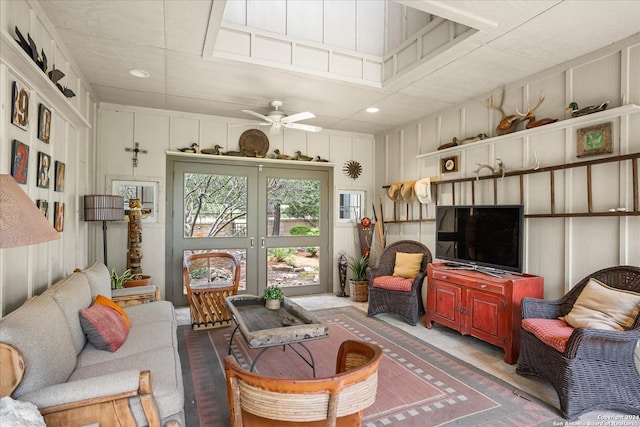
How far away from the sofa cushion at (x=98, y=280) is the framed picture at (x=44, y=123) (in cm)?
109

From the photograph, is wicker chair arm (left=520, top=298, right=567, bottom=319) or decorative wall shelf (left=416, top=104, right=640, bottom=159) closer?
decorative wall shelf (left=416, top=104, right=640, bottom=159)

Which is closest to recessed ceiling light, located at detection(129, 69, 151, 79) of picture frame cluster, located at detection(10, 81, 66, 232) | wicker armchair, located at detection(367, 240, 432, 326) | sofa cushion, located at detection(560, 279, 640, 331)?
picture frame cluster, located at detection(10, 81, 66, 232)

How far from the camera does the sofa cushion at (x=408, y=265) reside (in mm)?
4535

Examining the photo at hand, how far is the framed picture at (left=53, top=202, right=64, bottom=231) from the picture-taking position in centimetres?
277

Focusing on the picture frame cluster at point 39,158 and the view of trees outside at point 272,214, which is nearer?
the picture frame cluster at point 39,158

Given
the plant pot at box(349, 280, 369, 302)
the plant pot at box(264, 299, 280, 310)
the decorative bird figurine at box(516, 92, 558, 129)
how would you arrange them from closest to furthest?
1. the plant pot at box(264, 299, 280, 310)
2. the decorative bird figurine at box(516, 92, 558, 129)
3. the plant pot at box(349, 280, 369, 302)

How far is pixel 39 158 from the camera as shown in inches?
95.3

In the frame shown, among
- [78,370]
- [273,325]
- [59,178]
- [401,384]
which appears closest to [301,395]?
[78,370]

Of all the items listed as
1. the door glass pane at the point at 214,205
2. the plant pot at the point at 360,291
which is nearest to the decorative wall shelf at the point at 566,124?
the plant pot at the point at 360,291

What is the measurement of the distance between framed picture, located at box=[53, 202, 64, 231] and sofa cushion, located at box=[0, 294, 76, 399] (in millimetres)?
976

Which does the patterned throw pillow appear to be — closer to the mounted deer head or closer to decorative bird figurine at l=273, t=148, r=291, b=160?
decorative bird figurine at l=273, t=148, r=291, b=160

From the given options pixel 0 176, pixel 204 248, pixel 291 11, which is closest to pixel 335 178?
pixel 204 248

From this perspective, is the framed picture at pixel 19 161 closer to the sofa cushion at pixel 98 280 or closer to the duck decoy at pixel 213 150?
the sofa cushion at pixel 98 280

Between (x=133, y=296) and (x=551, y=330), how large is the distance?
3615 mm
